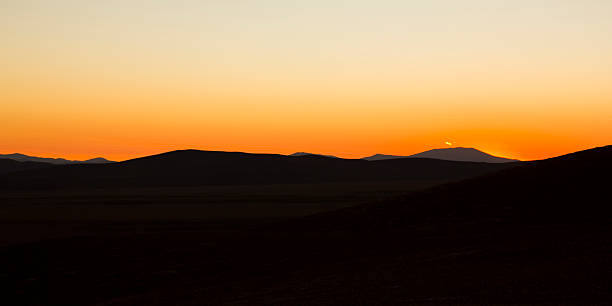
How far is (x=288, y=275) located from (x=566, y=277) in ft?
29.3

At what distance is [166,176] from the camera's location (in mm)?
156250

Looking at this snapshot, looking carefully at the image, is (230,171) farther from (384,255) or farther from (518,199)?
(384,255)

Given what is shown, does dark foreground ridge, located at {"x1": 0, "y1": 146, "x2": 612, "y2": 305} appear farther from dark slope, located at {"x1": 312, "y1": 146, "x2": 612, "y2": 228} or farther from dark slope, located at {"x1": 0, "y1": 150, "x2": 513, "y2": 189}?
dark slope, located at {"x1": 0, "y1": 150, "x2": 513, "y2": 189}

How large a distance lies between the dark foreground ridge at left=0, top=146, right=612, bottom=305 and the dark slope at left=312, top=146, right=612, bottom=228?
11cm

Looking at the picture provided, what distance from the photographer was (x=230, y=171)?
540ft

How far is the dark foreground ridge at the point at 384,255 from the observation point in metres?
15.7

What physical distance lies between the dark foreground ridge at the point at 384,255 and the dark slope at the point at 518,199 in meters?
0.11

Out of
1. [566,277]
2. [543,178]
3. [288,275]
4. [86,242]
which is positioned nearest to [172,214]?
[86,242]

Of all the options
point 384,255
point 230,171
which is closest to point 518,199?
point 384,255

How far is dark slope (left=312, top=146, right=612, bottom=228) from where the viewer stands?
33.6m

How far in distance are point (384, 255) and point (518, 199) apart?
16.4m

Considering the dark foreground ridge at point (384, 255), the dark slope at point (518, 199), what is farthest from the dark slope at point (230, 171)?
the dark foreground ridge at point (384, 255)

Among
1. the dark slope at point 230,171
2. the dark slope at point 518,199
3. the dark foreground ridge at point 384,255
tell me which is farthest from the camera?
the dark slope at point 230,171

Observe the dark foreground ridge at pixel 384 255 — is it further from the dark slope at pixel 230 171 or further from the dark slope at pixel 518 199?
the dark slope at pixel 230 171
